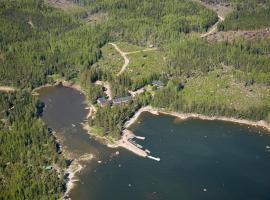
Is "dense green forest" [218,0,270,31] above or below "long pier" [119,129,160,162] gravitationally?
above

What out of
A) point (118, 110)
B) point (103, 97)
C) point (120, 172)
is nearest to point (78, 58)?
point (103, 97)

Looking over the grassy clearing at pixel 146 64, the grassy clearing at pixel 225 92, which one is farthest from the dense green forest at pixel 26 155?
the grassy clearing at pixel 225 92

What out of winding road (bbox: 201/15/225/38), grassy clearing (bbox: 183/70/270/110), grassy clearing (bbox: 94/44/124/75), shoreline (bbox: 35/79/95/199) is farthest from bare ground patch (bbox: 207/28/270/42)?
shoreline (bbox: 35/79/95/199)

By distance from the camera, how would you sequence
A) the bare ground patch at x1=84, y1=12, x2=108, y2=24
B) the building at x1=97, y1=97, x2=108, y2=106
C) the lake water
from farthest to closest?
1. the bare ground patch at x1=84, y1=12, x2=108, y2=24
2. the building at x1=97, y1=97, x2=108, y2=106
3. the lake water

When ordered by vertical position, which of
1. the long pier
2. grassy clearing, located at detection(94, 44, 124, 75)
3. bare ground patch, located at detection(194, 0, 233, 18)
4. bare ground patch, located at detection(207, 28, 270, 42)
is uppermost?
bare ground patch, located at detection(194, 0, 233, 18)

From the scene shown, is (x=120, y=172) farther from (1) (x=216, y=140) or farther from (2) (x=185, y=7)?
(2) (x=185, y=7)

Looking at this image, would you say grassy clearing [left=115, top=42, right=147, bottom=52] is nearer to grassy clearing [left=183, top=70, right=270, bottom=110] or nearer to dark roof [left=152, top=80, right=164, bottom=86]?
dark roof [left=152, top=80, right=164, bottom=86]

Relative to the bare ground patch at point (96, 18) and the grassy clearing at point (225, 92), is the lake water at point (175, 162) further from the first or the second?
the bare ground patch at point (96, 18)
